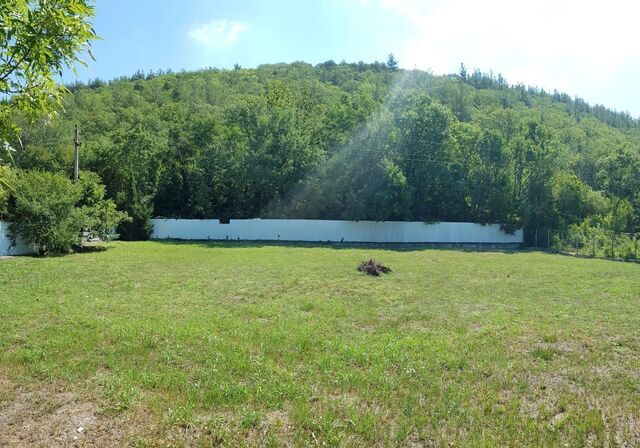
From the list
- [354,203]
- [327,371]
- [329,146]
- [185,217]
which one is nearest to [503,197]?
[354,203]

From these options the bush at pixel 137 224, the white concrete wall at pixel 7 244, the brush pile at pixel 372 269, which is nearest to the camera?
the brush pile at pixel 372 269

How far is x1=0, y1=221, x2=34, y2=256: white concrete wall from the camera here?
20.8 m

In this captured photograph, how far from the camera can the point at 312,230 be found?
128ft

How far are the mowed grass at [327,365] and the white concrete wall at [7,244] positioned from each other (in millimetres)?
11824

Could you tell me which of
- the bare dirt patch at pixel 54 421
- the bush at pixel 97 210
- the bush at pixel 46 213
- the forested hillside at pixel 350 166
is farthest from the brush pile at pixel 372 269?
the forested hillside at pixel 350 166

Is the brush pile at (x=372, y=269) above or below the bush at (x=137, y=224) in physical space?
below

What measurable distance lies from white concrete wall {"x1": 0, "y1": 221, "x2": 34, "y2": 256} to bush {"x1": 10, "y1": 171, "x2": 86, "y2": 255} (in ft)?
0.99

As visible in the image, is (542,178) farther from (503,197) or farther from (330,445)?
(330,445)

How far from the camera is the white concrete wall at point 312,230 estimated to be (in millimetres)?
38938

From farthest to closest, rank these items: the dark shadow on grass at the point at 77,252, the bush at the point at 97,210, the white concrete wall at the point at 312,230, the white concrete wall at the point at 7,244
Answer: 1. the white concrete wall at the point at 312,230
2. the bush at the point at 97,210
3. the dark shadow on grass at the point at 77,252
4. the white concrete wall at the point at 7,244

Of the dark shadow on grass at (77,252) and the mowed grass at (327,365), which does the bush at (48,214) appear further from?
the mowed grass at (327,365)

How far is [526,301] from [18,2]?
1141 centimetres

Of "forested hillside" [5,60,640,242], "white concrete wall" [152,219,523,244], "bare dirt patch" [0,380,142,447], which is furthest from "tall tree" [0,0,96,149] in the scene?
"white concrete wall" [152,219,523,244]

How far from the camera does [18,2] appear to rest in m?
2.54
